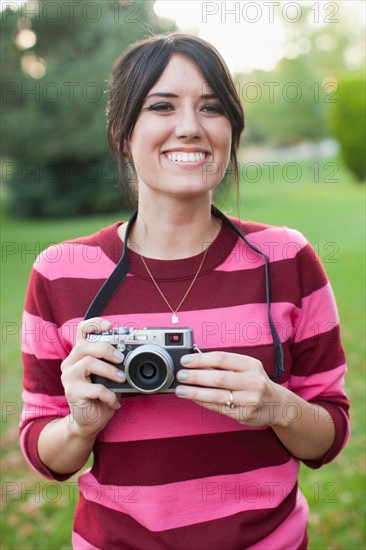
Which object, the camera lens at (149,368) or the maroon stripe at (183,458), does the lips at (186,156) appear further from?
the maroon stripe at (183,458)

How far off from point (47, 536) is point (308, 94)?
99.6 feet

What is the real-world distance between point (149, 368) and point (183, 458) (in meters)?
0.28

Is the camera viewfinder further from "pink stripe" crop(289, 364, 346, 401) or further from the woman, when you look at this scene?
"pink stripe" crop(289, 364, 346, 401)

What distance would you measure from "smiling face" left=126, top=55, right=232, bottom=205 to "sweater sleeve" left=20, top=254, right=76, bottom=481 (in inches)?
17.0

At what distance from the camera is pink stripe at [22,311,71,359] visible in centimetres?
189

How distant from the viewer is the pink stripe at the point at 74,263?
6.28 feet

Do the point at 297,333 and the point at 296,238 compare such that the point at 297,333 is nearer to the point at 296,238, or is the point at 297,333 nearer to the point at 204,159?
the point at 296,238

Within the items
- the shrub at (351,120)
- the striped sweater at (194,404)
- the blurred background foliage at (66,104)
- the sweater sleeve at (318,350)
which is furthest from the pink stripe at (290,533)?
the shrub at (351,120)

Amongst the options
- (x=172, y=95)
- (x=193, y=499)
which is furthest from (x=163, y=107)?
(x=193, y=499)

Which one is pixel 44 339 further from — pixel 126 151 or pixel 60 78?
pixel 60 78

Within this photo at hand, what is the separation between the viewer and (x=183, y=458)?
1798mm

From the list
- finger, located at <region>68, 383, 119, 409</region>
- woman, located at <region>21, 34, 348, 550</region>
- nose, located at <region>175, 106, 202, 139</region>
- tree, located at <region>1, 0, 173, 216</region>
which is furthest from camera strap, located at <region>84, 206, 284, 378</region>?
tree, located at <region>1, 0, 173, 216</region>

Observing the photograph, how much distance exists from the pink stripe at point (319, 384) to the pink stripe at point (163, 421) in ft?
0.75

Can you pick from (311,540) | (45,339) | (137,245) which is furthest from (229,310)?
(311,540)
